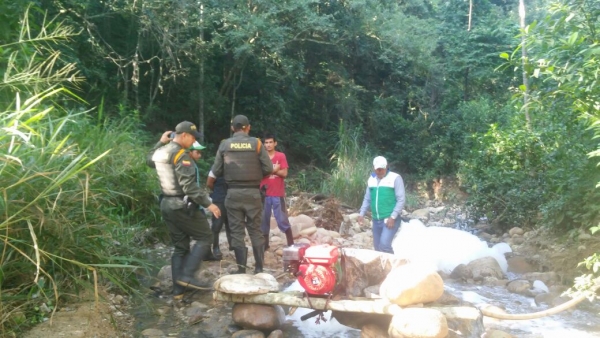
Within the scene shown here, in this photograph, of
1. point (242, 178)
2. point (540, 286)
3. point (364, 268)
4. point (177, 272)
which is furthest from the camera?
point (540, 286)

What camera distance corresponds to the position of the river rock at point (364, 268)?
17.9ft

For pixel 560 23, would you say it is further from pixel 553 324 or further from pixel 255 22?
pixel 255 22

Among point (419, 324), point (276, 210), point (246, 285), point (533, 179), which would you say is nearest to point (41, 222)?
point (246, 285)

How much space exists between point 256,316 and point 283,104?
43.8ft

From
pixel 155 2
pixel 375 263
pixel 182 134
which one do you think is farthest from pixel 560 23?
pixel 155 2

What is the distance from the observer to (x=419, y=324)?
4.59 m

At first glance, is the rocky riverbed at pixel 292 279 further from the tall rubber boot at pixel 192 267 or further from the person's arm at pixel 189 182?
the person's arm at pixel 189 182

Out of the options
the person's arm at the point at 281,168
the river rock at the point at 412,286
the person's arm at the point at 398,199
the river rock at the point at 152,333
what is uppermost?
the person's arm at the point at 281,168

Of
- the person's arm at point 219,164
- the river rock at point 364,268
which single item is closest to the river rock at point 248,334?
the river rock at point 364,268

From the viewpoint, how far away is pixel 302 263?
533 centimetres

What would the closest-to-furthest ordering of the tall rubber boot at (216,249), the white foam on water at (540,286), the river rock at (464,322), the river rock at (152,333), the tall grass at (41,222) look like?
the tall grass at (41,222) < the river rock at (464,322) < the river rock at (152,333) < the white foam on water at (540,286) < the tall rubber boot at (216,249)

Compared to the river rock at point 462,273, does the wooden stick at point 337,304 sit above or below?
above

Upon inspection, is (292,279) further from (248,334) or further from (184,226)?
(248,334)

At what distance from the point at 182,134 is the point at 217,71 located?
455 inches
